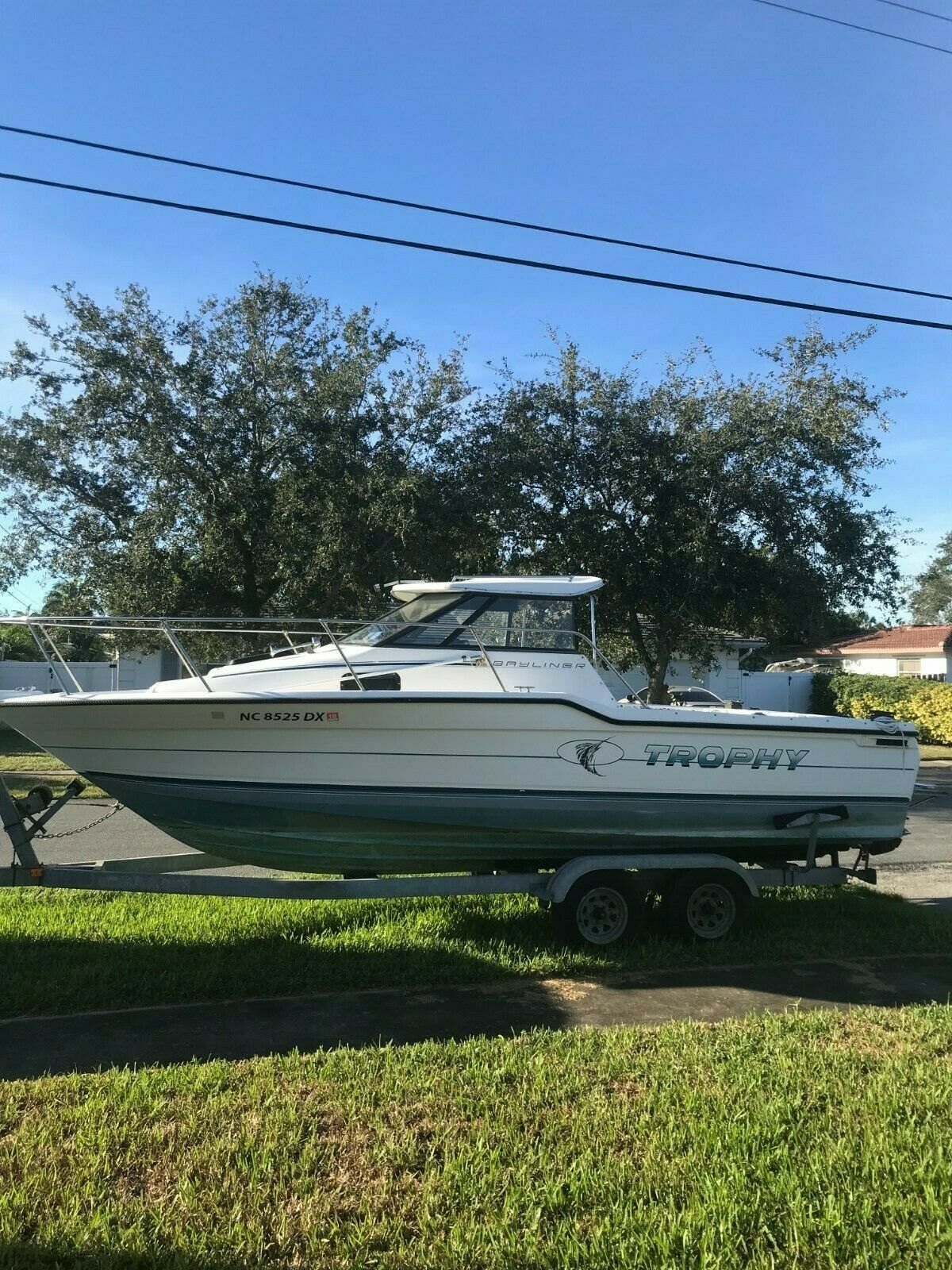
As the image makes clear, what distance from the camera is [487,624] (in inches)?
277

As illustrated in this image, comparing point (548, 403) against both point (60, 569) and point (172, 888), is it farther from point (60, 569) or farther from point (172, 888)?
point (172, 888)

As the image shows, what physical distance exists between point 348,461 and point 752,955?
9891 mm

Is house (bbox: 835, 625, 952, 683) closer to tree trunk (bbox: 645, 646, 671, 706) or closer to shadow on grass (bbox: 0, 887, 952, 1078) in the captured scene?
tree trunk (bbox: 645, 646, 671, 706)

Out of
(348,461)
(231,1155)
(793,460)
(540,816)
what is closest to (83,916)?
(540,816)

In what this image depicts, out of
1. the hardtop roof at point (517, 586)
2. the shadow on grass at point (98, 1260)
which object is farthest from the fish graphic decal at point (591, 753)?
the shadow on grass at point (98, 1260)

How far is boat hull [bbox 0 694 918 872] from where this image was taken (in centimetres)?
611

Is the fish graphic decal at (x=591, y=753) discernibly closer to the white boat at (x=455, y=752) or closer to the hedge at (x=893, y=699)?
the white boat at (x=455, y=752)

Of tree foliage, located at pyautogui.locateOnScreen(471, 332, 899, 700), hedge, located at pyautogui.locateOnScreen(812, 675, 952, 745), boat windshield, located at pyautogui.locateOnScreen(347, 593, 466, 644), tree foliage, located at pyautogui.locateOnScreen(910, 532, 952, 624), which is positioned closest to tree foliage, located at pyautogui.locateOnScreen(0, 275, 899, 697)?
tree foliage, located at pyautogui.locateOnScreen(471, 332, 899, 700)

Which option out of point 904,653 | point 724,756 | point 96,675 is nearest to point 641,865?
point 724,756

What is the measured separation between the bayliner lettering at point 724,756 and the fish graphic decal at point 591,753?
10.7 inches

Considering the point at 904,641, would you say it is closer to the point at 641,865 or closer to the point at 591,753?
the point at 641,865

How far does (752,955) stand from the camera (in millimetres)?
6551

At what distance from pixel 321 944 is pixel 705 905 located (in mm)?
2850

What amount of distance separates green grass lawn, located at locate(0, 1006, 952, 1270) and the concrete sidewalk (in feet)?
1.29
